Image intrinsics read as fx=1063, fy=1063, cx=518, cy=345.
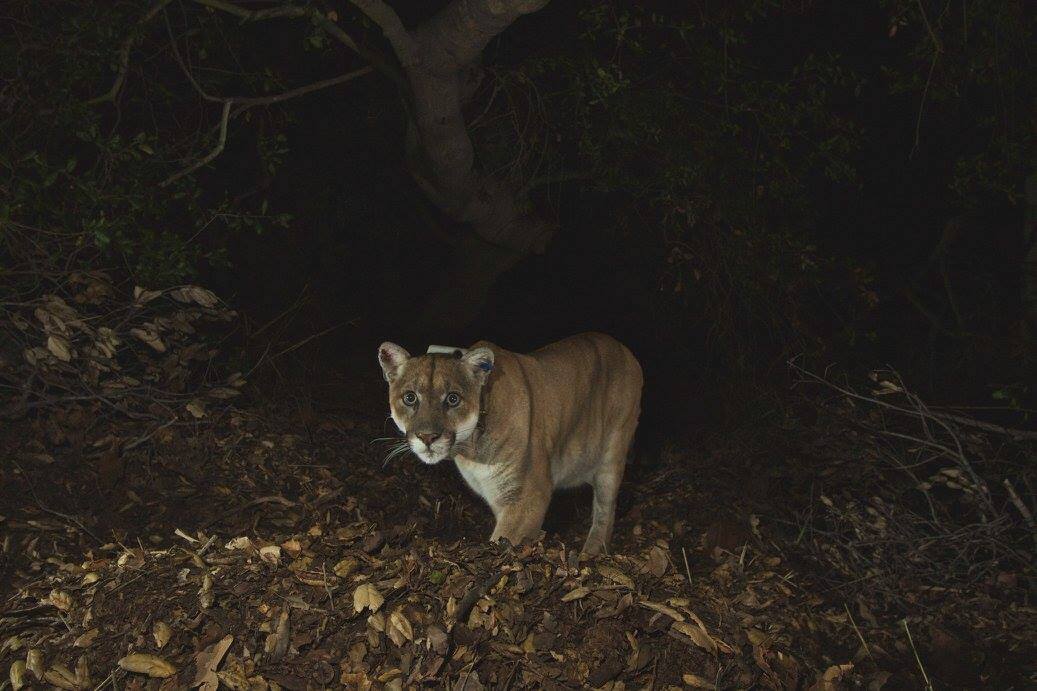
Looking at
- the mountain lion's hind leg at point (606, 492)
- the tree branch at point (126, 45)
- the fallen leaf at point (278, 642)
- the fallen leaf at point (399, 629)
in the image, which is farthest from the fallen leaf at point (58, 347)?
the mountain lion's hind leg at point (606, 492)

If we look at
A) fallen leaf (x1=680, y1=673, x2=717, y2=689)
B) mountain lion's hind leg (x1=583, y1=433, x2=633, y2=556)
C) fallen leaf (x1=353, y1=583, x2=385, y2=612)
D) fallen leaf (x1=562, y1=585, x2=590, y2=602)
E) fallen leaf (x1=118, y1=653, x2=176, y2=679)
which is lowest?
mountain lion's hind leg (x1=583, y1=433, x2=633, y2=556)

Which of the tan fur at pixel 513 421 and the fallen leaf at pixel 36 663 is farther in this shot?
the tan fur at pixel 513 421

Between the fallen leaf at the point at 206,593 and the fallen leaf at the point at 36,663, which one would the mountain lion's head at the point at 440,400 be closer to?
the fallen leaf at the point at 206,593

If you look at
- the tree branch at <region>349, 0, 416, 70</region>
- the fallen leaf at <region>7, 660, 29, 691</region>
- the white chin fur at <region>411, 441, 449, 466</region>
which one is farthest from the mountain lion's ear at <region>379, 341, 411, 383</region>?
the fallen leaf at <region>7, 660, 29, 691</region>

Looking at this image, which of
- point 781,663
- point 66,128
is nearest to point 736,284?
point 781,663

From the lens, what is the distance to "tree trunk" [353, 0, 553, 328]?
7184 millimetres

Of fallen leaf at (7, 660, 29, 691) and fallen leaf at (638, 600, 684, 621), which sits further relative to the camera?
fallen leaf at (638, 600, 684, 621)

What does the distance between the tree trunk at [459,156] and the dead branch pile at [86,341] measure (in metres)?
2.15

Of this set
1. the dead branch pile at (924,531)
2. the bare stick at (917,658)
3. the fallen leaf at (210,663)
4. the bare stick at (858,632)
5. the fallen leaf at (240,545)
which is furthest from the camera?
the dead branch pile at (924,531)

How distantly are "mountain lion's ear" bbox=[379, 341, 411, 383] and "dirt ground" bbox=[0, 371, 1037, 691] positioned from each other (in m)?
1.03

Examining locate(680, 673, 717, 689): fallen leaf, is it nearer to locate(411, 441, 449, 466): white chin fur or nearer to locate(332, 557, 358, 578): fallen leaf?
locate(332, 557, 358, 578): fallen leaf

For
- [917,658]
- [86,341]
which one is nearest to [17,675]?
[86,341]

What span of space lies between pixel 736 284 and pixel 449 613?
462 centimetres

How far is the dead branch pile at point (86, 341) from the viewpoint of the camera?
6.92m
